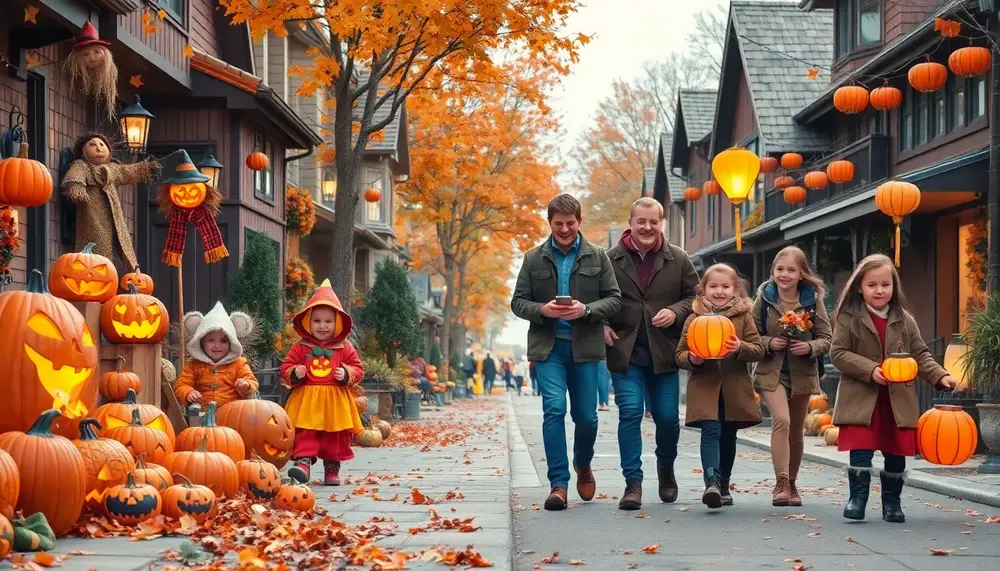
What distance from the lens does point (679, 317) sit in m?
9.41

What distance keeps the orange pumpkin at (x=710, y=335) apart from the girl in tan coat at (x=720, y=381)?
88 millimetres

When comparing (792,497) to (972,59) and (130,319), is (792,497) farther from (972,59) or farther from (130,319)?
(972,59)

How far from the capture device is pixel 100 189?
514 inches

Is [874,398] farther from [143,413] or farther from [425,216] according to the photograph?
[425,216]

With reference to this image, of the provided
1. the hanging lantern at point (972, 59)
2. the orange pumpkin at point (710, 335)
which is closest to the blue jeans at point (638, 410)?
the orange pumpkin at point (710, 335)

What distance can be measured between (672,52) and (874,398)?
51287mm

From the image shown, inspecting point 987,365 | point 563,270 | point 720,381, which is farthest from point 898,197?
point 563,270

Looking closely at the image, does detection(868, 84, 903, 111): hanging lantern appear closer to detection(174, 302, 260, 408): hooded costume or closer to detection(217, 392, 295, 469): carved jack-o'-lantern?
detection(174, 302, 260, 408): hooded costume

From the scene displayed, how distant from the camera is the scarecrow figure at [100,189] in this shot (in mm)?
12781

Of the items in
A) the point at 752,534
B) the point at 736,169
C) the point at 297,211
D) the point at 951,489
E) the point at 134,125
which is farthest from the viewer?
the point at 297,211

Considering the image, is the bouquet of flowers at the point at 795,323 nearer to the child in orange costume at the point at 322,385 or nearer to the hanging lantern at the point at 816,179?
the child in orange costume at the point at 322,385

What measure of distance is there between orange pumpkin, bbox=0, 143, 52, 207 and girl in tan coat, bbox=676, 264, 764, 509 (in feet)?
17.0

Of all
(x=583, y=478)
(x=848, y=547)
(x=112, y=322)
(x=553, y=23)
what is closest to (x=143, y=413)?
(x=112, y=322)

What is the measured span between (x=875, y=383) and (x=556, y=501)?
7.36 ft
